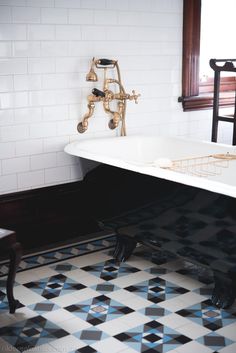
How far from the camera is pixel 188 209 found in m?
3.32

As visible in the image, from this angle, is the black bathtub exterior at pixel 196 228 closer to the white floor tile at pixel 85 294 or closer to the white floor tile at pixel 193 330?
the white floor tile at pixel 193 330

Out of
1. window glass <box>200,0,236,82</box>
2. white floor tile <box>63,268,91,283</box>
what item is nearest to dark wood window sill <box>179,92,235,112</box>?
window glass <box>200,0,236,82</box>

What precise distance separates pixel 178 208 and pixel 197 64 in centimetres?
198

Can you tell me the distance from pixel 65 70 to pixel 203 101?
4.61 feet

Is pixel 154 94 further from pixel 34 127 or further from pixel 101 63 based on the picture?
pixel 34 127

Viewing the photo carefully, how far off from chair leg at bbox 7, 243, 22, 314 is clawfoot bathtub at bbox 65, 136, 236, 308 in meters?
0.84

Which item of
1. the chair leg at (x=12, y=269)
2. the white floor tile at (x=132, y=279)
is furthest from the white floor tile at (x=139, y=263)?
the chair leg at (x=12, y=269)

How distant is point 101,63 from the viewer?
168 inches

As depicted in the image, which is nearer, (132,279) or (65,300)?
(65,300)

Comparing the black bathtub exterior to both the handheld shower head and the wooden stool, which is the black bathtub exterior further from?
the handheld shower head

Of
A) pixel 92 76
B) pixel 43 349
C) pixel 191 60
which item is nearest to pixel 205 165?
pixel 92 76

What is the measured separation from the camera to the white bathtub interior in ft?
12.6

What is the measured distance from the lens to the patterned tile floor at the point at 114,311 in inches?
118

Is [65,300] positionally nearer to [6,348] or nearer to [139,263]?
[6,348]
